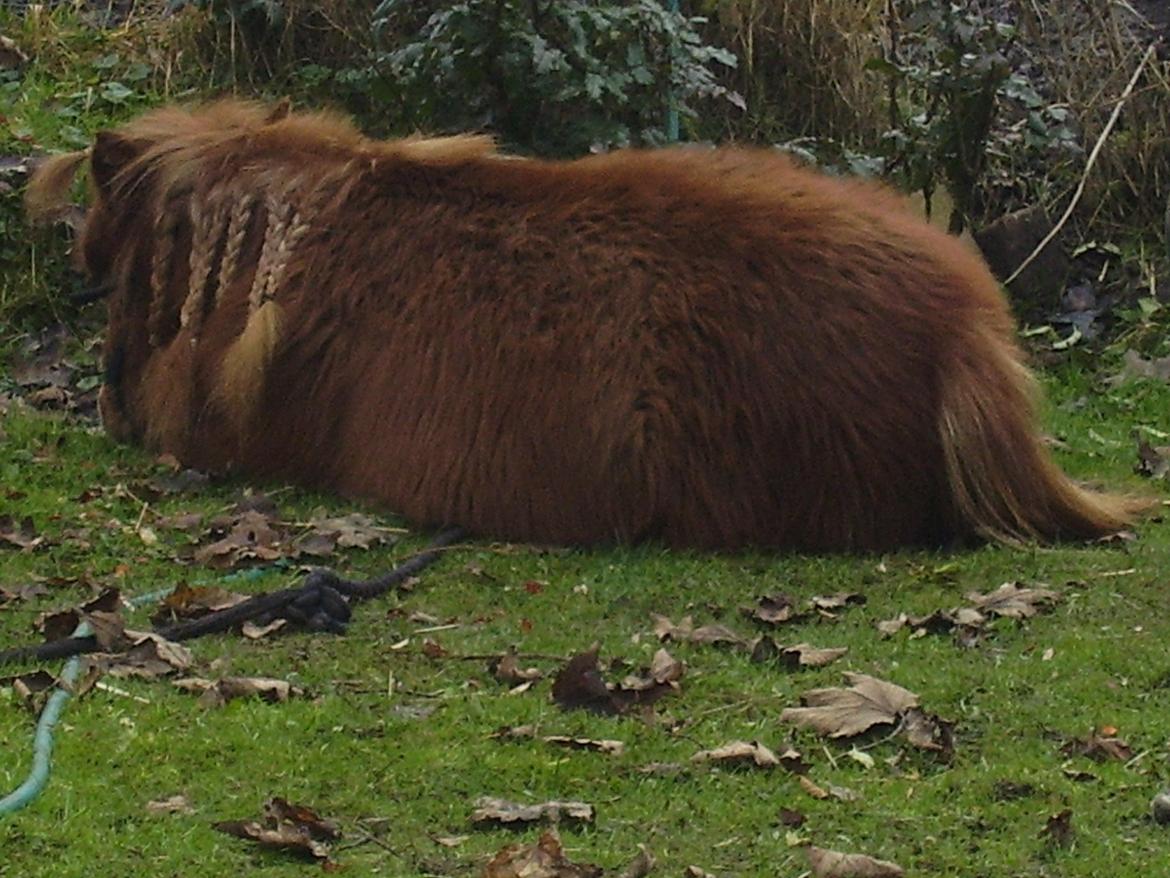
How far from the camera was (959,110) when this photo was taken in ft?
24.5

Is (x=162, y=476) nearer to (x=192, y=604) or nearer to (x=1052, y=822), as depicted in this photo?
(x=192, y=604)

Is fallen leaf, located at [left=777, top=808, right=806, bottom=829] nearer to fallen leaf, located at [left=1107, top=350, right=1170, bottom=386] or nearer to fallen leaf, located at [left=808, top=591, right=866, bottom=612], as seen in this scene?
fallen leaf, located at [left=808, top=591, right=866, bottom=612]

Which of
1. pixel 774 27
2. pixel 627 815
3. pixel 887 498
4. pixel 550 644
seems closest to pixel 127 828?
pixel 627 815

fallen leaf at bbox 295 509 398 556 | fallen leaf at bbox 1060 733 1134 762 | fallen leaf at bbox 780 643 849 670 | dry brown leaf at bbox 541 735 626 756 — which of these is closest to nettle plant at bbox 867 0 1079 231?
fallen leaf at bbox 295 509 398 556

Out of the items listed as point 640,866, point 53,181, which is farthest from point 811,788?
point 53,181

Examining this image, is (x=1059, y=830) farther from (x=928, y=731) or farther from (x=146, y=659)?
(x=146, y=659)

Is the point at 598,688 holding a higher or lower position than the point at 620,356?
lower

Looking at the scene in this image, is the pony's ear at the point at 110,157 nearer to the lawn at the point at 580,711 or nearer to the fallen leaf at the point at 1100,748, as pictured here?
the lawn at the point at 580,711

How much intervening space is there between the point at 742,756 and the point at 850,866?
488 mm

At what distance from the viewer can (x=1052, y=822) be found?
321 cm

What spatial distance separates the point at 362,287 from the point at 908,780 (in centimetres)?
253

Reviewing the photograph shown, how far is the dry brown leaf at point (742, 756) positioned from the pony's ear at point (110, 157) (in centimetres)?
333

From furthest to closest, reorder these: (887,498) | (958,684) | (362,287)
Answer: (362,287)
(887,498)
(958,684)

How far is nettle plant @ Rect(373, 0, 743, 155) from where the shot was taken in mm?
6859
